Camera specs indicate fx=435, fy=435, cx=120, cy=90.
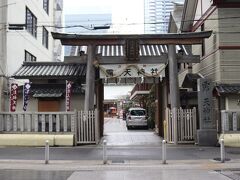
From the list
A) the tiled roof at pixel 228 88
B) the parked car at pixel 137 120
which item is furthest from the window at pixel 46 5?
the tiled roof at pixel 228 88

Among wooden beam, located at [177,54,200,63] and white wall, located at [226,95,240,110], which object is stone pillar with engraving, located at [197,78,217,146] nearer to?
white wall, located at [226,95,240,110]

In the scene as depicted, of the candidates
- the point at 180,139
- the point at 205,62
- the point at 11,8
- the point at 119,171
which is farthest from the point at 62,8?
the point at 119,171

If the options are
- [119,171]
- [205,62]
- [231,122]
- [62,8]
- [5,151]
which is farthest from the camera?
[62,8]

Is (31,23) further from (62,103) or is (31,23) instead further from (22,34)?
(62,103)

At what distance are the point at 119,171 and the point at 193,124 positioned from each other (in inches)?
365

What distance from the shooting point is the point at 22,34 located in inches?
1337

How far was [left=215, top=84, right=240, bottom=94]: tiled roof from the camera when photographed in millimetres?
22797

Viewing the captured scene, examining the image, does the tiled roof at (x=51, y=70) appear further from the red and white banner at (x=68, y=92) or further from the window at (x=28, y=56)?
the window at (x=28, y=56)

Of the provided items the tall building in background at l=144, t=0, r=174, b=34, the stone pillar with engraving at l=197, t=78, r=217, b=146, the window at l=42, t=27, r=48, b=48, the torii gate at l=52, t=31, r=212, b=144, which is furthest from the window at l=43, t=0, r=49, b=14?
the stone pillar with engraving at l=197, t=78, r=217, b=146

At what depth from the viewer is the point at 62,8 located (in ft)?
218

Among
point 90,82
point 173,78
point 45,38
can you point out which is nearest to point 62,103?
point 90,82

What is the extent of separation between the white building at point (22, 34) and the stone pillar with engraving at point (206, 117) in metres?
10.7

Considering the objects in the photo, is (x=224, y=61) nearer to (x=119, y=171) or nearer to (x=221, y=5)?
(x=221, y=5)

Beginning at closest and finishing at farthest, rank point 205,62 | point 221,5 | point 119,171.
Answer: point 119,171, point 221,5, point 205,62
